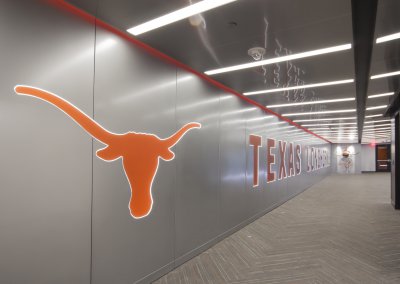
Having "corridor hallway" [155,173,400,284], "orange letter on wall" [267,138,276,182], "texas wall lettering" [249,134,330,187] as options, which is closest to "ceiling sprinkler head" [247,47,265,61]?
"corridor hallway" [155,173,400,284]

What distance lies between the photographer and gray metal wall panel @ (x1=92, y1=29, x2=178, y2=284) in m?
2.59

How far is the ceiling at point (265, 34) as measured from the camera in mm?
2305

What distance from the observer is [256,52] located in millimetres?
3213

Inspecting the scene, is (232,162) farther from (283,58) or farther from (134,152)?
(134,152)

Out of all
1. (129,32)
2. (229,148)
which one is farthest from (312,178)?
(129,32)

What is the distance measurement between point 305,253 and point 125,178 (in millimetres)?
3054

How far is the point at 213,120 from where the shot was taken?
463 centimetres

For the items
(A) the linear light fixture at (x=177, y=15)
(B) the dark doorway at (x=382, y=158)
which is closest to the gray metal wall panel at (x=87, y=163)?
(A) the linear light fixture at (x=177, y=15)

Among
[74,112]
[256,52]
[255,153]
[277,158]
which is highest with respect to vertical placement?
[256,52]

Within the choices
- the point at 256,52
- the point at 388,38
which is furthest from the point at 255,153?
the point at 388,38

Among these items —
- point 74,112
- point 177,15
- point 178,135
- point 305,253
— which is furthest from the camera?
point 305,253

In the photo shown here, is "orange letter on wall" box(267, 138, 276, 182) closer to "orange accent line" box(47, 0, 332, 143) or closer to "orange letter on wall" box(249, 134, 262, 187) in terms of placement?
"orange letter on wall" box(249, 134, 262, 187)

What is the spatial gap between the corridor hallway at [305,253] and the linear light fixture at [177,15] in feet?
9.63

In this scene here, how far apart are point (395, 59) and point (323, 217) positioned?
4.24 metres
